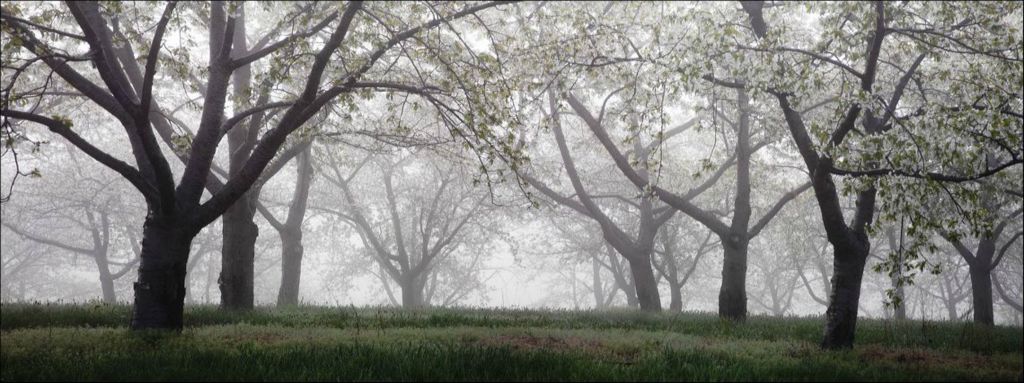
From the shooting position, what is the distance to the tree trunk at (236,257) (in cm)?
1410

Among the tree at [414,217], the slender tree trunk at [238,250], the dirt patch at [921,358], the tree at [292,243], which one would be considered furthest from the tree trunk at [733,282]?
the tree at [414,217]

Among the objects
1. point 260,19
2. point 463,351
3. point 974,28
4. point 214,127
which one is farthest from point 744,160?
point 260,19

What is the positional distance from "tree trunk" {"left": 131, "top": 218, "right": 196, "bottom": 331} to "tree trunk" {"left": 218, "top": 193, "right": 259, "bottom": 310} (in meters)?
4.06

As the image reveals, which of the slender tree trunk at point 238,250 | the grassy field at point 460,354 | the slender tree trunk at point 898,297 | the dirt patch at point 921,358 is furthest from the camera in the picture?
the slender tree trunk at point 238,250

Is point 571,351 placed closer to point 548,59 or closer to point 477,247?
point 548,59

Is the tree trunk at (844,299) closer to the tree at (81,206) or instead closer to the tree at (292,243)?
the tree at (292,243)

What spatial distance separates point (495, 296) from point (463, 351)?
113932mm

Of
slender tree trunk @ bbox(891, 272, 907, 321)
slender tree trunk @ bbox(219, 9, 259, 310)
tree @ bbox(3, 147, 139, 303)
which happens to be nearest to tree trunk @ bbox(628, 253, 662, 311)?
slender tree trunk @ bbox(891, 272, 907, 321)

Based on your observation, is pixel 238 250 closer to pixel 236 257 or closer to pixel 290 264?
pixel 236 257

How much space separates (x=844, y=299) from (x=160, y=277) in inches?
421

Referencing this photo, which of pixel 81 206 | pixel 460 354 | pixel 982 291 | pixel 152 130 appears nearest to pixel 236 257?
pixel 152 130

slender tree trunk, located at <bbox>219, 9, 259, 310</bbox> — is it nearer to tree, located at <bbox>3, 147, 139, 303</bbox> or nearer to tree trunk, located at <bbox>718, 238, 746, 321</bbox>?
tree trunk, located at <bbox>718, 238, 746, 321</bbox>

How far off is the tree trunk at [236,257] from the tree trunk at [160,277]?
406cm

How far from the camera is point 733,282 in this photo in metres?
16.4
